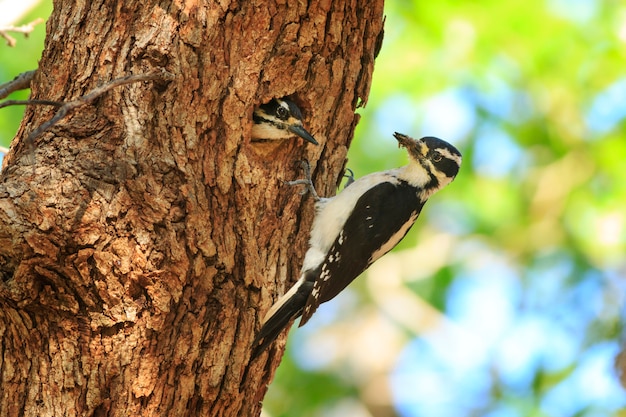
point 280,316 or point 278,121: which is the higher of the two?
point 278,121

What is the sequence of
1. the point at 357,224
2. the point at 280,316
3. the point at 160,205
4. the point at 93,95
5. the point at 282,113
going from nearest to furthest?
the point at 93,95 → the point at 160,205 → the point at 280,316 → the point at 282,113 → the point at 357,224

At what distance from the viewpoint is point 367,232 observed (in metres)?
4.35

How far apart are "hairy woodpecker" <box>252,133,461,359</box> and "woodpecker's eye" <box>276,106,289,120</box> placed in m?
0.35

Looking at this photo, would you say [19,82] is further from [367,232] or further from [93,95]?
[367,232]

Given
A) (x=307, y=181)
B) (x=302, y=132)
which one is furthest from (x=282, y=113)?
(x=307, y=181)

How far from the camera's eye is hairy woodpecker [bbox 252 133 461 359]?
12.0ft

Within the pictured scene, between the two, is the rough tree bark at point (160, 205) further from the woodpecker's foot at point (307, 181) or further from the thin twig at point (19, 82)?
the thin twig at point (19, 82)

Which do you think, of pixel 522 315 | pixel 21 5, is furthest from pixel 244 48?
pixel 522 315

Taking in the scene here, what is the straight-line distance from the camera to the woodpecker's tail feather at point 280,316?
10.8 feet

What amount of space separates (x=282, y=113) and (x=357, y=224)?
3.22ft

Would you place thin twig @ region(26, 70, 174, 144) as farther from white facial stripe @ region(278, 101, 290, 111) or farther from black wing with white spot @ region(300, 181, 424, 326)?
black wing with white spot @ region(300, 181, 424, 326)

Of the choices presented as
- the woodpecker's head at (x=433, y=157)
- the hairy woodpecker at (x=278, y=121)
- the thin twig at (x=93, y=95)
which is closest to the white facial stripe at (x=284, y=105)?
the hairy woodpecker at (x=278, y=121)

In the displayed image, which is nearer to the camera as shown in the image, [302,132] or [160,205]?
[160,205]

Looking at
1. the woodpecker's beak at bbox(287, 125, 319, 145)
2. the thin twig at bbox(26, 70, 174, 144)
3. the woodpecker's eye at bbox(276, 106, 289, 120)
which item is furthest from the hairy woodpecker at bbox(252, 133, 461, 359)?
the thin twig at bbox(26, 70, 174, 144)
